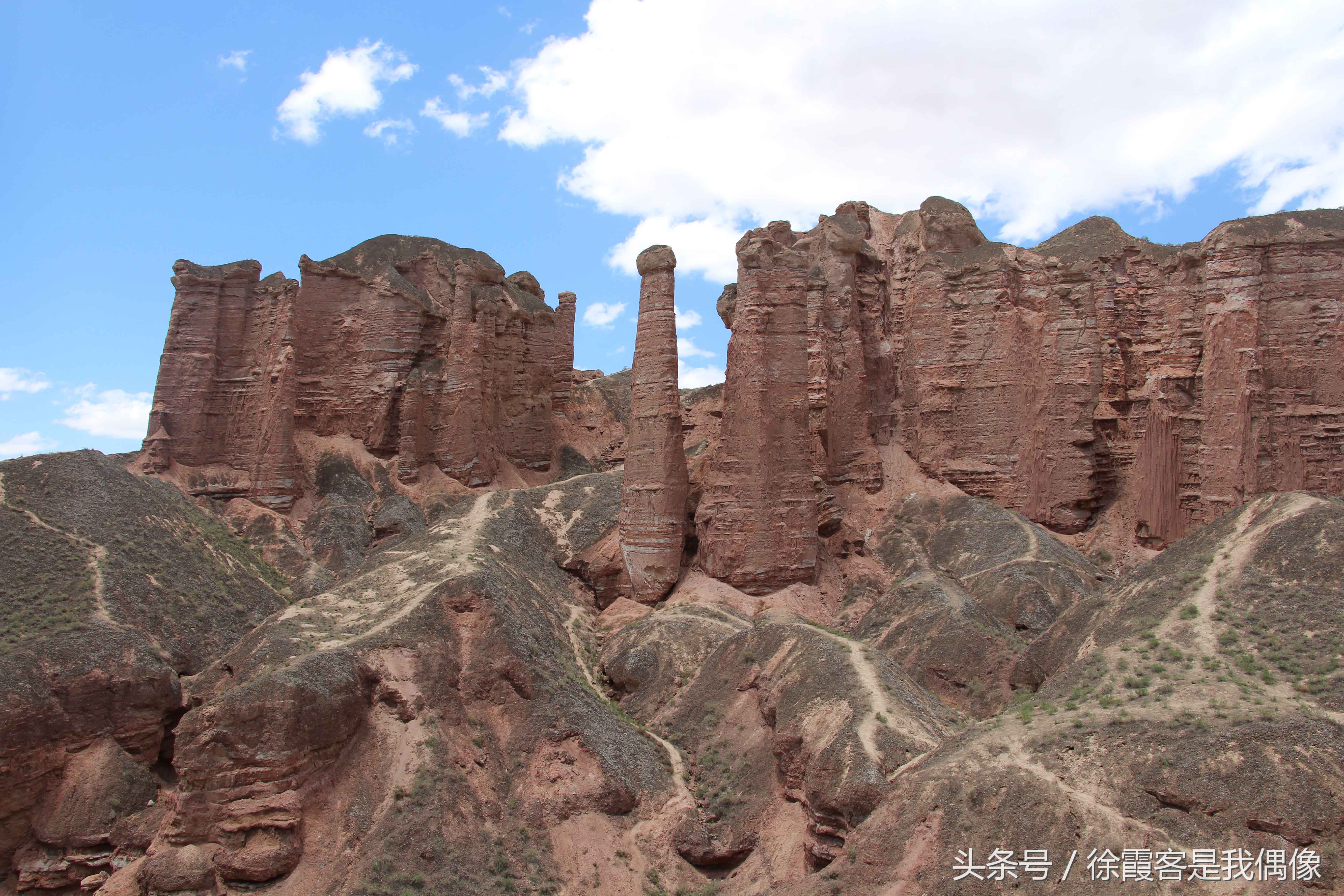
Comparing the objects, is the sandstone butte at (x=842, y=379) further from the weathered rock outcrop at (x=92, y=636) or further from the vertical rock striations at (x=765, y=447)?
the weathered rock outcrop at (x=92, y=636)

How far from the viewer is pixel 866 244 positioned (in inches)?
1625

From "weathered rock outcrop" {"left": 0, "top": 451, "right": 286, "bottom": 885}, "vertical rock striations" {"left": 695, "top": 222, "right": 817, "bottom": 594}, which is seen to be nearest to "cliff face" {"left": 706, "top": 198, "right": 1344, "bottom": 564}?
"vertical rock striations" {"left": 695, "top": 222, "right": 817, "bottom": 594}

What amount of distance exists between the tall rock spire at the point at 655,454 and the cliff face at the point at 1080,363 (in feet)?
6.32

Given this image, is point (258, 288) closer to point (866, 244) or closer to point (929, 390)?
point (866, 244)

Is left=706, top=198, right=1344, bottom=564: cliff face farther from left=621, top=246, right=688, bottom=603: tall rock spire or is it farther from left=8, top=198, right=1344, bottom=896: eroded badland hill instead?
left=621, top=246, right=688, bottom=603: tall rock spire

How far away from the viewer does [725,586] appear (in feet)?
106

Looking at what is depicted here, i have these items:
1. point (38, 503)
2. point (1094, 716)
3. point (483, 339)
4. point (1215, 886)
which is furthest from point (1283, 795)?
point (483, 339)

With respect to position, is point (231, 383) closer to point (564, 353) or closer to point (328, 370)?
point (328, 370)

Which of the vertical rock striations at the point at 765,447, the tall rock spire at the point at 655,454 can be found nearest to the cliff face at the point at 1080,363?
the vertical rock striations at the point at 765,447

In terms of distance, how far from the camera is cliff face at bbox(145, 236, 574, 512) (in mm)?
42875

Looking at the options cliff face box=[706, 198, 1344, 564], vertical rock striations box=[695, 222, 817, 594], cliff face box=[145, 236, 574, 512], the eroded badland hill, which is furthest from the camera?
cliff face box=[145, 236, 574, 512]

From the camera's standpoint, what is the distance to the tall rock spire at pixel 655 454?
3288 centimetres

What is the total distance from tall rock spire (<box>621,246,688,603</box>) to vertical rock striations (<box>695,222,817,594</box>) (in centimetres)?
119

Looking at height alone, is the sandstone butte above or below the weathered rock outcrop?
above
